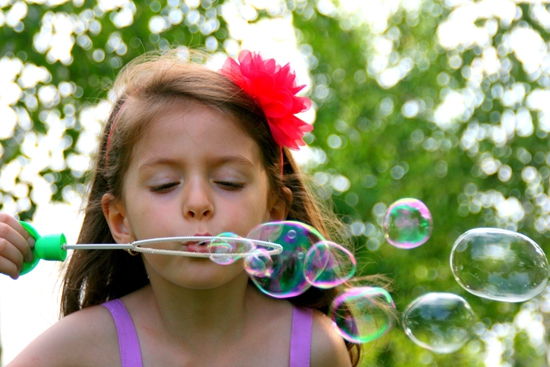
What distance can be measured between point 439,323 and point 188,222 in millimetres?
1105

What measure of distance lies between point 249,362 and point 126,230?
1.88 ft

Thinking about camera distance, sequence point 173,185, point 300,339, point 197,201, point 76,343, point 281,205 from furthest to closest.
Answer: point 281,205 → point 300,339 → point 76,343 → point 173,185 → point 197,201

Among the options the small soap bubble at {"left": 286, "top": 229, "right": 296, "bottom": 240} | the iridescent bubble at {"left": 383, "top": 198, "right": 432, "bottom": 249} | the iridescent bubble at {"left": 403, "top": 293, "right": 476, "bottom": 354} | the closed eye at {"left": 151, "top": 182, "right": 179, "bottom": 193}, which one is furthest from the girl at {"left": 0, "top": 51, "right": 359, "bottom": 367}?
the iridescent bubble at {"left": 383, "top": 198, "right": 432, "bottom": 249}

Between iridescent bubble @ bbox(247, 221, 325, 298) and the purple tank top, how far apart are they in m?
0.12

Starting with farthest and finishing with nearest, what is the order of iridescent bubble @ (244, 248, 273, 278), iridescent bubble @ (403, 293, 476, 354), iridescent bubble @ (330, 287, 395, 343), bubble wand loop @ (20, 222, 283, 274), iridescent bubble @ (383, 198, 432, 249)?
iridescent bubble @ (383, 198, 432, 249)
iridescent bubble @ (403, 293, 476, 354)
iridescent bubble @ (330, 287, 395, 343)
iridescent bubble @ (244, 248, 273, 278)
bubble wand loop @ (20, 222, 283, 274)

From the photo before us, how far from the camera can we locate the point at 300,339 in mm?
2559

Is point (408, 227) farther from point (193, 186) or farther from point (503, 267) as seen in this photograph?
point (193, 186)

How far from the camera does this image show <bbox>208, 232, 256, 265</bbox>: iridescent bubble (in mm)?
2248

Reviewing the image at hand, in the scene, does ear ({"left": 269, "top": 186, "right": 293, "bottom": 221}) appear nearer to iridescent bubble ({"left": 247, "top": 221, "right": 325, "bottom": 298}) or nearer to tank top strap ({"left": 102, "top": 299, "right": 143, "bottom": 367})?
iridescent bubble ({"left": 247, "top": 221, "right": 325, "bottom": 298})

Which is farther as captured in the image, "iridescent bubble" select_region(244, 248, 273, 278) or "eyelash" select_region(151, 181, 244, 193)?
"iridescent bubble" select_region(244, 248, 273, 278)

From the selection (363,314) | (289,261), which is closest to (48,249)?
(289,261)

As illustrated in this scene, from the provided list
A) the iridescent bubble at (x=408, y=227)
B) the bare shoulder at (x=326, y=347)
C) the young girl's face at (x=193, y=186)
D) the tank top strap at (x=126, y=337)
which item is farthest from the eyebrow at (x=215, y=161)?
the iridescent bubble at (x=408, y=227)

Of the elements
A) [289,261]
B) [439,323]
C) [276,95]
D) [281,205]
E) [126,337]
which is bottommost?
[439,323]

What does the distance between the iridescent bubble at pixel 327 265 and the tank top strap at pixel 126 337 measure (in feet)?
1.91
